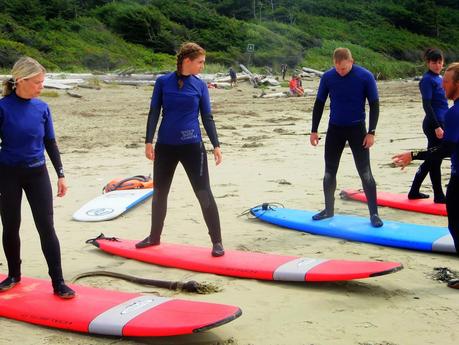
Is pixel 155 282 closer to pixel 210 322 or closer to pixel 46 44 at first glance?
pixel 210 322

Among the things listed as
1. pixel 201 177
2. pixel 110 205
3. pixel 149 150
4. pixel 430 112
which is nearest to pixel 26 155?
pixel 149 150

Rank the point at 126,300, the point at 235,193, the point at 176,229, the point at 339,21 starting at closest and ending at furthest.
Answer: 1. the point at 126,300
2. the point at 176,229
3. the point at 235,193
4. the point at 339,21

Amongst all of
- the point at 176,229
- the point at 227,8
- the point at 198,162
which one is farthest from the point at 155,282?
the point at 227,8

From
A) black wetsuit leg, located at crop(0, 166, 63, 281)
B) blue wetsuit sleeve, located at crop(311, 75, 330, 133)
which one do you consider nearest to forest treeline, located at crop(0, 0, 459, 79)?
blue wetsuit sleeve, located at crop(311, 75, 330, 133)

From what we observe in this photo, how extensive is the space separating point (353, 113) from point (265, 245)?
57.4 inches

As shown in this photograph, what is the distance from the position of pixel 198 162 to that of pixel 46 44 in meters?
33.0

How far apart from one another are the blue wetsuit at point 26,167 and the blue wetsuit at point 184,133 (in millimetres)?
1056

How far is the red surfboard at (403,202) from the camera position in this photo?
6.62 metres

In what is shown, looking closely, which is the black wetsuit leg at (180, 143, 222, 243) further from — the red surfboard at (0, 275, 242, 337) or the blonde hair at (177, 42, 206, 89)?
the red surfboard at (0, 275, 242, 337)

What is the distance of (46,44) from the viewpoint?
3559 cm

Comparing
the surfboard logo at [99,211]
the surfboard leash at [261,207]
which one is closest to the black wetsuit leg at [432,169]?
the surfboard leash at [261,207]

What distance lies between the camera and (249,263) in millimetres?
4789

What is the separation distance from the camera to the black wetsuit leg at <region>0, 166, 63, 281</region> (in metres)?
4.02

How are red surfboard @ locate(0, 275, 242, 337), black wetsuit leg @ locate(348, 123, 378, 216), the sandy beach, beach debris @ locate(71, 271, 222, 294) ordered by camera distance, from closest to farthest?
red surfboard @ locate(0, 275, 242, 337) < the sandy beach < beach debris @ locate(71, 271, 222, 294) < black wetsuit leg @ locate(348, 123, 378, 216)
